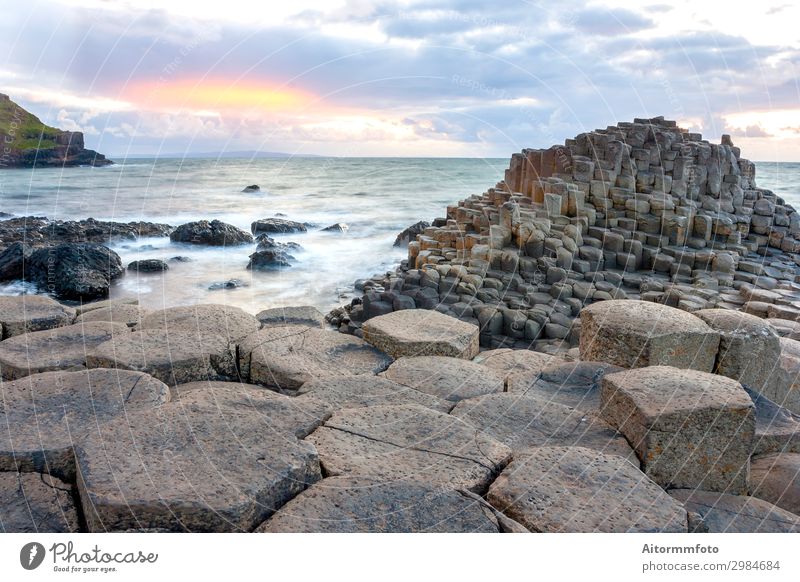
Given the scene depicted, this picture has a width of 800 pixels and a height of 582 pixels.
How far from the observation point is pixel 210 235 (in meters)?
18.0

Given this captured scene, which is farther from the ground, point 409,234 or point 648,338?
point 648,338

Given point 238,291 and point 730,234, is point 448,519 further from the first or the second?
point 730,234

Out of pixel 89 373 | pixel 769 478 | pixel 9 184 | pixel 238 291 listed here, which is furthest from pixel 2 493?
pixel 9 184

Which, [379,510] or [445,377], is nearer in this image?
[379,510]

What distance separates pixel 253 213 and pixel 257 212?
1.30 feet

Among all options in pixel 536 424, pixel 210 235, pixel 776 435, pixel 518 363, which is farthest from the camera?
pixel 210 235

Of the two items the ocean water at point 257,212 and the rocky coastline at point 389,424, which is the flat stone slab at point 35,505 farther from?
the ocean water at point 257,212

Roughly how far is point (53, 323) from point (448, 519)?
4107 mm

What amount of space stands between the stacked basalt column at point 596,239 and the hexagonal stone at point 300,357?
4818 mm

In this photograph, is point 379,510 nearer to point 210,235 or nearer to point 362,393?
point 362,393

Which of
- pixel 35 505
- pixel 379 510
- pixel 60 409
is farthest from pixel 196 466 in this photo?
pixel 60 409

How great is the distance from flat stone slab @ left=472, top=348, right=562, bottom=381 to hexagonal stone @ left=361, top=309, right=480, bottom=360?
8.0 inches

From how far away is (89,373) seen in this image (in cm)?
356

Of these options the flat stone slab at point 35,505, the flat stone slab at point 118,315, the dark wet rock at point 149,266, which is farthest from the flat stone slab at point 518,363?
the dark wet rock at point 149,266
